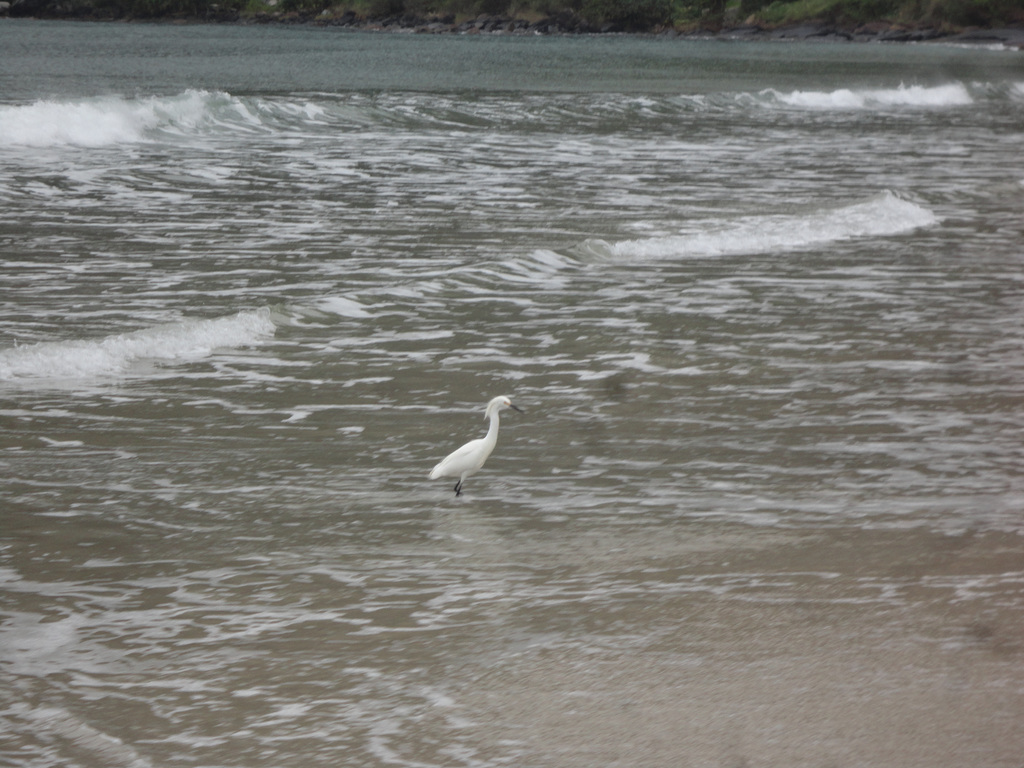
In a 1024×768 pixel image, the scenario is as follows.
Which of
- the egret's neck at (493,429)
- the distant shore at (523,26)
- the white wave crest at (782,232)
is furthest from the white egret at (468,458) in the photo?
the distant shore at (523,26)

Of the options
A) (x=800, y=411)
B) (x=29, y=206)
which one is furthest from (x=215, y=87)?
(x=800, y=411)

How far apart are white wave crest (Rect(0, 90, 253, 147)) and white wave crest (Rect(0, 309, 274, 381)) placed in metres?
16.0

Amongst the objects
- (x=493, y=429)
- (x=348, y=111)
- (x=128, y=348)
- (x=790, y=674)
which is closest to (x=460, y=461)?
(x=493, y=429)

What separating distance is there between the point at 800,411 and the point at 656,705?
365 centimetres

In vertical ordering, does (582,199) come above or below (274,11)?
below

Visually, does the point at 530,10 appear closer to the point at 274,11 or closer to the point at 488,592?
the point at 274,11

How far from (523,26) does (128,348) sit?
127m

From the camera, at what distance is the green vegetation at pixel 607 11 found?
115 m

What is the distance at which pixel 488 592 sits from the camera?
4.94m

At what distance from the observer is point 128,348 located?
8.45m

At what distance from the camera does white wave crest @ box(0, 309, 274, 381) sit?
8070 millimetres

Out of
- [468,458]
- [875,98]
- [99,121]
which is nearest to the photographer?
[468,458]

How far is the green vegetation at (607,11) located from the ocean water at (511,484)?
110m

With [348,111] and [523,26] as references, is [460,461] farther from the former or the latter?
[523,26]
